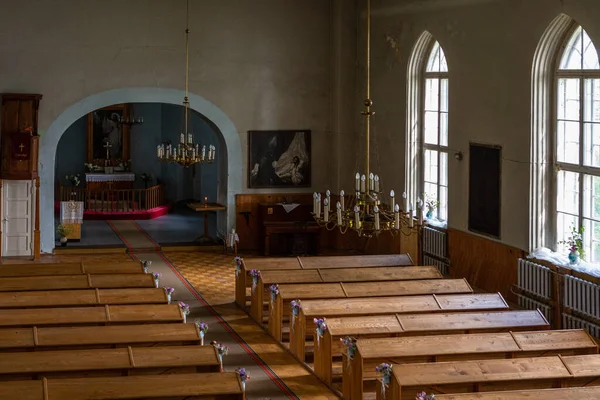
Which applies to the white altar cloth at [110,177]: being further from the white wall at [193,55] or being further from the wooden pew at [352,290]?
the wooden pew at [352,290]

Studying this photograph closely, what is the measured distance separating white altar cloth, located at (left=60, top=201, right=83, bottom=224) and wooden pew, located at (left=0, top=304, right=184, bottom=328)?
32.3 ft

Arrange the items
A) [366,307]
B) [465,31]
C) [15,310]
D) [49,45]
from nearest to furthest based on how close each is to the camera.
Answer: [15,310], [366,307], [465,31], [49,45]

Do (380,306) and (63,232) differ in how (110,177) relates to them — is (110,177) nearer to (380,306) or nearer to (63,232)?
(63,232)

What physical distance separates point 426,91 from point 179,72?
18.4 feet

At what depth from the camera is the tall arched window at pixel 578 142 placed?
A: 1470cm

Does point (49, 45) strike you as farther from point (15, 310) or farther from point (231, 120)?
point (15, 310)

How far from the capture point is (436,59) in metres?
19.3

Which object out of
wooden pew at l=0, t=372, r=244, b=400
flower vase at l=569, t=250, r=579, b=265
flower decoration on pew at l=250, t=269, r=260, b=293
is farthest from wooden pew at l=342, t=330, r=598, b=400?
flower decoration on pew at l=250, t=269, r=260, b=293

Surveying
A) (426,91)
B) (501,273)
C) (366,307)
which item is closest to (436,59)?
(426,91)

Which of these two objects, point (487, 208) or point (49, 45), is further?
point (49, 45)

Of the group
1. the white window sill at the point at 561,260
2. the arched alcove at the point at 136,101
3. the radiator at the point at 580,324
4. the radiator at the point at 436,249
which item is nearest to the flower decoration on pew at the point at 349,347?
the radiator at the point at 580,324

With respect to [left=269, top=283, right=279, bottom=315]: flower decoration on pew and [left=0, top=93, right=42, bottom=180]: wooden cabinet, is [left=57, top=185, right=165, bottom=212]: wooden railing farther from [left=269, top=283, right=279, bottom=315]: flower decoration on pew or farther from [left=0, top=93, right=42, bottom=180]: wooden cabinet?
[left=269, top=283, right=279, bottom=315]: flower decoration on pew

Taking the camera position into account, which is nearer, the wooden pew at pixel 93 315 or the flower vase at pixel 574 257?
the wooden pew at pixel 93 315

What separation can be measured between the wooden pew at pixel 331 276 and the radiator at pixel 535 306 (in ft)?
4.79
